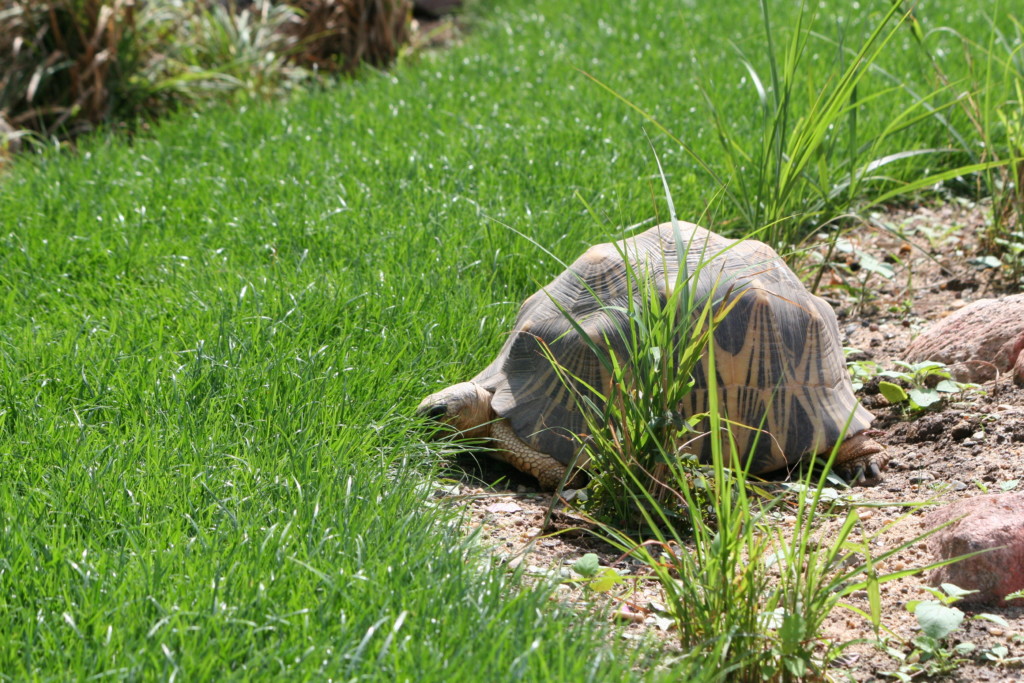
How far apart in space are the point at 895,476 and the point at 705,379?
0.67 m

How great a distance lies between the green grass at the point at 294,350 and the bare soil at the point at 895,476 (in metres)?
0.25

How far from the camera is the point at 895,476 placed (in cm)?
299

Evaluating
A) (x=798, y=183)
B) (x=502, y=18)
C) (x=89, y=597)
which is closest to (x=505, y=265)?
(x=798, y=183)

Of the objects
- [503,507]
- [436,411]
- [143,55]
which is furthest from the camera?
[143,55]

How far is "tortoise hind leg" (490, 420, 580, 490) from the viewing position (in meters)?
2.93

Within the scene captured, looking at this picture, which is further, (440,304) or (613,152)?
(613,152)

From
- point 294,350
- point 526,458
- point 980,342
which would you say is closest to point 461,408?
point 526,458

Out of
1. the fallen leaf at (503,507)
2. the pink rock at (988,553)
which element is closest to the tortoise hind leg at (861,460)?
the pink rock at (988,553)

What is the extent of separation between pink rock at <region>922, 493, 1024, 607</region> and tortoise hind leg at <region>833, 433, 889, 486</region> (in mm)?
560

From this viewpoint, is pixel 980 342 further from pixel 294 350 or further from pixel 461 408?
pixel 294 350

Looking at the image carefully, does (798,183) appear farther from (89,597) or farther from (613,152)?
(89,597)

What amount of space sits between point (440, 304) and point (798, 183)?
158cm

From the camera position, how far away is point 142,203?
15.3ft

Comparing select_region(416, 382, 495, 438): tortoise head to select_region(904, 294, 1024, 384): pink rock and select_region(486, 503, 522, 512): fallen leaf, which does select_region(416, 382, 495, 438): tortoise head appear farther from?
select_region(904, 294, 1024, 384): pink rock
